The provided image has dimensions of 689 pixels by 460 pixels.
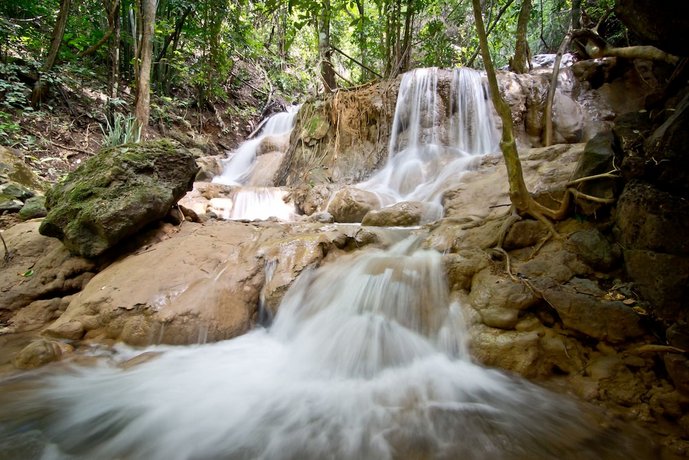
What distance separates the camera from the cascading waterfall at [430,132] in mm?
6816

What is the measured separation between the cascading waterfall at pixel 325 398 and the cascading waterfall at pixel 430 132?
3.65m

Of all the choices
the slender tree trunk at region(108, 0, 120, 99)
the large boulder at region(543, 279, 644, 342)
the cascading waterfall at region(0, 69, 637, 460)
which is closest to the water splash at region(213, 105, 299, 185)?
the slender tree trunk at region(108, 0, 120, 99)

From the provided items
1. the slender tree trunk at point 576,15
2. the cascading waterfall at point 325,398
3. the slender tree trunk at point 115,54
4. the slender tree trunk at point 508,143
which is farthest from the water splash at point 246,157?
the slender tree trunk at point 576,15

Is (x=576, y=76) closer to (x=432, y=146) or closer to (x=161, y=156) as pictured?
(x=432, y=146)

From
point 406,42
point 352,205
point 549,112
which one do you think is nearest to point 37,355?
point 352,205

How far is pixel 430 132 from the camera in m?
7.58

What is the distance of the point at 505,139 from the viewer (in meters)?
2.98

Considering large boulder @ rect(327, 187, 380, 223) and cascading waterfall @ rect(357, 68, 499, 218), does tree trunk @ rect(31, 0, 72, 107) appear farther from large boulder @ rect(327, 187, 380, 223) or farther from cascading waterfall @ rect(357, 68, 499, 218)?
cascading waterfall @ rect(357, 68, 499, 218)

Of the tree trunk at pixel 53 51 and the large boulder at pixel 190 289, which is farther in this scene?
the tree trunk at pixel 53 51

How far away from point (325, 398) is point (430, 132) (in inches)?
258

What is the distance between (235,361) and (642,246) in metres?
3.15

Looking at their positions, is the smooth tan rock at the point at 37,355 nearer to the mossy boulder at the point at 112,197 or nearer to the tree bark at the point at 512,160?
the mossy boulder at the point at 112,197

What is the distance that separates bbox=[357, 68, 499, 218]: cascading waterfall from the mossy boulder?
3744 millimetres

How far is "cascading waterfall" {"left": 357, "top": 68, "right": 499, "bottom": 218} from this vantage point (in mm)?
6816
